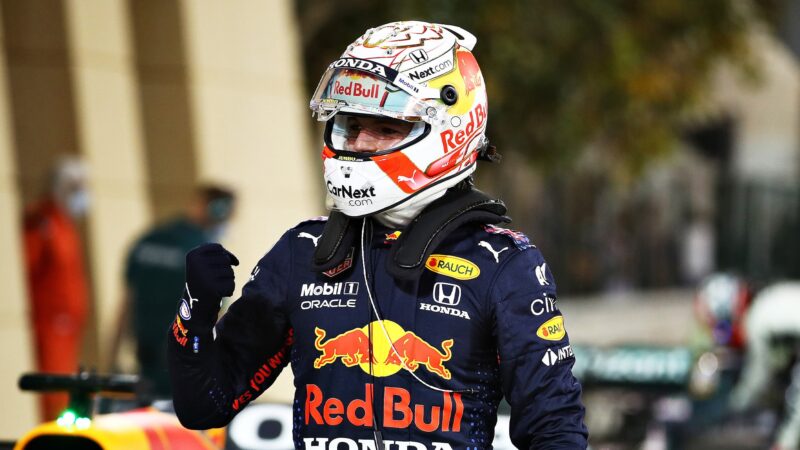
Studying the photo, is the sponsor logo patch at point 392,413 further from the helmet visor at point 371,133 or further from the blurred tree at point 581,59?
the blurred tree at point 581,59

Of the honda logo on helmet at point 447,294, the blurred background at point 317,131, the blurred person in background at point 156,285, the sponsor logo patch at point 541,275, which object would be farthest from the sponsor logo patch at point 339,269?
the blurred person in background at point 156,285

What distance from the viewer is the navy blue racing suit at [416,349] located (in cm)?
353

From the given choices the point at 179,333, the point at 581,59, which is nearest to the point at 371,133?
the point at 179,333

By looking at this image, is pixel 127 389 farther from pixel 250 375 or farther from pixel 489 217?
pixel 489 217

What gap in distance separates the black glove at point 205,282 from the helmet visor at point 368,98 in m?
0.44

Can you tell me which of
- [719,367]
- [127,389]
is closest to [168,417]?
[127,389]

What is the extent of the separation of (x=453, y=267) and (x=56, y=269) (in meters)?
6.61

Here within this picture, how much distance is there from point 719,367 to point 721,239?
1806 cm

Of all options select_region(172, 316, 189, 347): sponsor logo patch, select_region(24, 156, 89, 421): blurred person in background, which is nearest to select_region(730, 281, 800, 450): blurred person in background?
select_region(24, 156, 89, 421): blurred person in background

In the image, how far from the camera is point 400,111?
12.1 feet

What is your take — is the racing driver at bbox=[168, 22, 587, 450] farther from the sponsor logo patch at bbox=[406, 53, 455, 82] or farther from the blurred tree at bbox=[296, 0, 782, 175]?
the blurred tree at bbox=[296, 0, 782, 175]

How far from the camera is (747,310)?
42.0 feet

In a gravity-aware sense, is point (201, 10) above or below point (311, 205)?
above

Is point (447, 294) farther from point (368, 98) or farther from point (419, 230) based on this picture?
point (368, 98)
